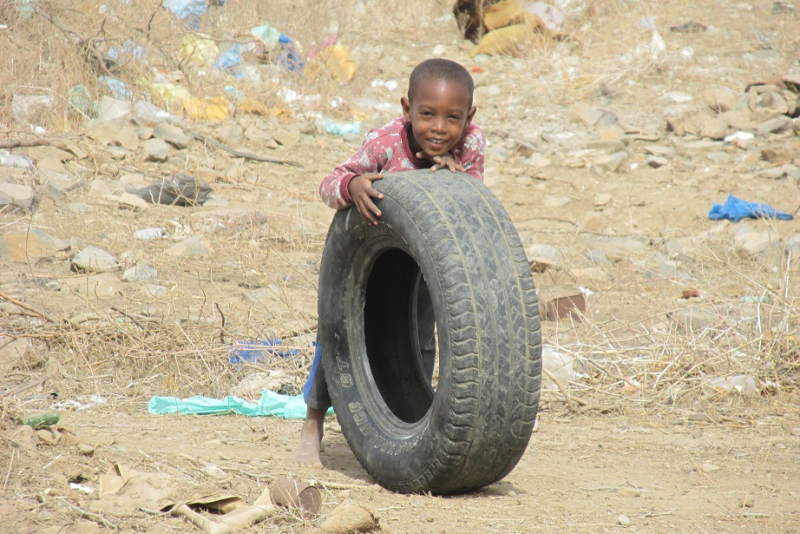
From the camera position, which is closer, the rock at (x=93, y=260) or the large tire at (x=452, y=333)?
the large tire at (x=452, y=333)

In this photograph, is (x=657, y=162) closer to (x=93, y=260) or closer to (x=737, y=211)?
(x=737, y=211)

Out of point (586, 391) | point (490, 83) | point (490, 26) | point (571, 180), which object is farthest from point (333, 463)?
point (490, 26)

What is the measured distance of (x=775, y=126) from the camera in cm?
945

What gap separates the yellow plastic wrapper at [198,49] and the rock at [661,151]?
17.6ft

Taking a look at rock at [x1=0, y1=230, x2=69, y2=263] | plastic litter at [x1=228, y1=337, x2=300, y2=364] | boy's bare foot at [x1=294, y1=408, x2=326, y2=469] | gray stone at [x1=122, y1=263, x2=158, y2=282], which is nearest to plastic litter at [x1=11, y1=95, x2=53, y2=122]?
rock at [x1=0, y1=230, x2=69, y2=263]

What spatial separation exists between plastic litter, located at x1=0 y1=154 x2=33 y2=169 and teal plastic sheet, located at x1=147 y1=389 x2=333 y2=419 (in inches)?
164

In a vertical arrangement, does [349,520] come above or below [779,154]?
below

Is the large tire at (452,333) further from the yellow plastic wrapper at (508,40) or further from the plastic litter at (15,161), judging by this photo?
the yellow plastic wrapper at (508,40)

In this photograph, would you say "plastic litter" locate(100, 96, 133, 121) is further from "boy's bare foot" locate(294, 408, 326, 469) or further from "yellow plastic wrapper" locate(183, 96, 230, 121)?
"boy's bare foot" locate(294, 408, 326, 469)

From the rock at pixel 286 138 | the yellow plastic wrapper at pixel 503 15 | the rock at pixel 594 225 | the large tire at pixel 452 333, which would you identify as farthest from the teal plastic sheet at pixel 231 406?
the yellow plastic wrapper at pixel 503 15

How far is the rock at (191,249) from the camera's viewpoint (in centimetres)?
602

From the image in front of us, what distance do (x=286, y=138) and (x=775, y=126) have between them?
5663 millimetres

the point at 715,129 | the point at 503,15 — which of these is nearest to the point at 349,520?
the point at 715,129

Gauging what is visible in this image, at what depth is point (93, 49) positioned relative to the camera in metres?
8.75
